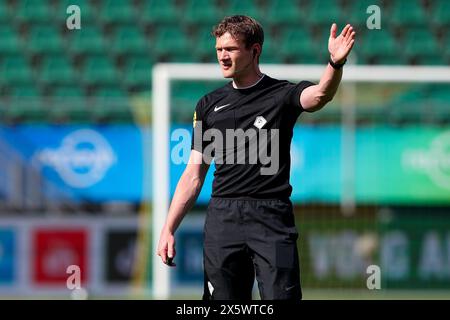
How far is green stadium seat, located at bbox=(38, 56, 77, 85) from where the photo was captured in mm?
13242

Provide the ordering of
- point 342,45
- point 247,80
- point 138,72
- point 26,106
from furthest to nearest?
point 138,72
point 26,106
point 247,80
point 342,45

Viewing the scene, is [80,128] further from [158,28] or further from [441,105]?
[441,105]

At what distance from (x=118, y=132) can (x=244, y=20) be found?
6926 millimetres

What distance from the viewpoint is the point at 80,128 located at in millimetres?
11406

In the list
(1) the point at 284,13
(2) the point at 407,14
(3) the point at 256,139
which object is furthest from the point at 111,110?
(3) the point at 256,139

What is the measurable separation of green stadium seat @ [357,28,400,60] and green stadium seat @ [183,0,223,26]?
6.41 feet

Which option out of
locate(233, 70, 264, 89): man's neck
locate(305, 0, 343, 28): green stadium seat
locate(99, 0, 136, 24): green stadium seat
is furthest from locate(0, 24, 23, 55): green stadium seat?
locate(233, 70, 264, 89): man's neck

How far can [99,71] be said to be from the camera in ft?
43.9

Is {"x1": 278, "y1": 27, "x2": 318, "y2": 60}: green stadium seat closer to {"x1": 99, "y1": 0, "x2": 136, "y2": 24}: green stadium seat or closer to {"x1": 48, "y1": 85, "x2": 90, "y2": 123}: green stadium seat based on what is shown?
{"x1": 99, "y1": 0, "x2": 136, "y2": 24}: green stadium seat

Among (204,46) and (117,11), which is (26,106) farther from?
(204,46)

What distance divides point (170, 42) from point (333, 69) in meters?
9.35

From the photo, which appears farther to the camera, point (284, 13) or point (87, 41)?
point (284, 13)

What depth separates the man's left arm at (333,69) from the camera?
14.2 feet
